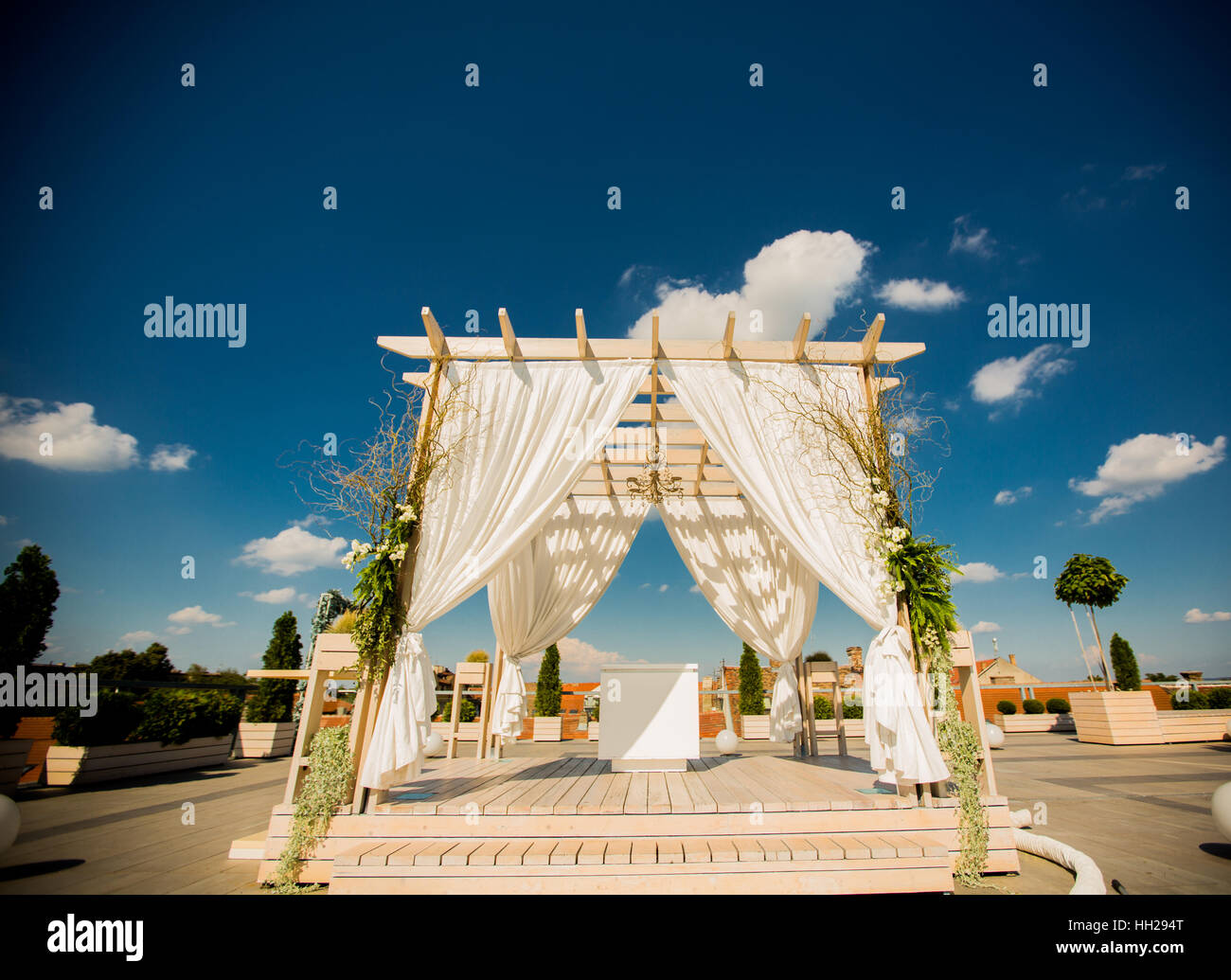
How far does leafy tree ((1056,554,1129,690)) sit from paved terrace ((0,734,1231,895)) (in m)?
3.09

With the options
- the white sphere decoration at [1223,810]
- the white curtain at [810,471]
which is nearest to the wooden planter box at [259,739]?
the white curtain at [810,471]

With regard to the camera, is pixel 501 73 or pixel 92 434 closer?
pixel 501 73

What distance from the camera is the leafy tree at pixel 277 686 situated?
912 cm

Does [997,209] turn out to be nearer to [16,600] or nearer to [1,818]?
[1,818]

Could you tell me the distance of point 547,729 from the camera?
10688 millimetres

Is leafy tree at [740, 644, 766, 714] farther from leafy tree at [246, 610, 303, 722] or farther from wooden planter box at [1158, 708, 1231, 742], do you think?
leafy tree at [246, 610, 303, 722]

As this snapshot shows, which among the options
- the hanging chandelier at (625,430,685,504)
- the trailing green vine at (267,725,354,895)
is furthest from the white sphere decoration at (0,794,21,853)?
the hanging chandelier at (625,430,685,504)

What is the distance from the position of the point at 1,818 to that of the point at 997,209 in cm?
1081

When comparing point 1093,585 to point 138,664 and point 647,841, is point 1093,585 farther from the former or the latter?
point 138,664

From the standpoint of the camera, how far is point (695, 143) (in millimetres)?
6215

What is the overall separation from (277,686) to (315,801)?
7565mm

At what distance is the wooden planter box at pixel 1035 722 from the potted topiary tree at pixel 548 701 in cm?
1011

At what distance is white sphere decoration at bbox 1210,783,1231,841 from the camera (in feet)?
9.58
